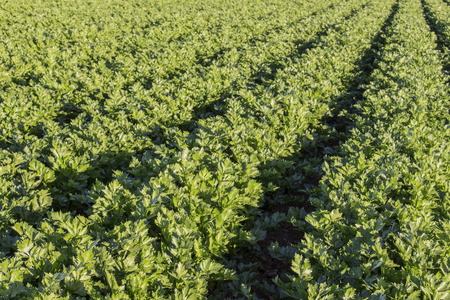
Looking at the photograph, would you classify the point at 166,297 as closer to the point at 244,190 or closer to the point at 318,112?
the point at 244,190

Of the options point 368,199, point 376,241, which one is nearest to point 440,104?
point 368,199

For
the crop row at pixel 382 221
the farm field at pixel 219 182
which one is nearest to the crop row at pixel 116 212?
the farm field at pixel 219 182

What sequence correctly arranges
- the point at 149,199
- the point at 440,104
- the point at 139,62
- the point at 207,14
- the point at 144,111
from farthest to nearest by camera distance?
the point at 207,14 < the point at 139,62 < the point at 440,104 < the point at 144,111 < the point at 149,199

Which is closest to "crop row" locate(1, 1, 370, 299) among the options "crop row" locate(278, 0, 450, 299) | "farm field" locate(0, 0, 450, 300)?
"farm field" locate(0, 0, 450, 300)

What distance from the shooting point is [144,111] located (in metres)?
6.19

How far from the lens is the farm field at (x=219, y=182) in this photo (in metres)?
2.56

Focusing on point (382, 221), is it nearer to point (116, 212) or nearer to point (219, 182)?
point (219, 182)

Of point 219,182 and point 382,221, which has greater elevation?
point 219,182

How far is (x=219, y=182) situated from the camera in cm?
370

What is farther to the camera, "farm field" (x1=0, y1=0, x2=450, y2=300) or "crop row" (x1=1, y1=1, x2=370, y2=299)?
"farm field" (x1=0, y1=0, x2=450, y2=300)

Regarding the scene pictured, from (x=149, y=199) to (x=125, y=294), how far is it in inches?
41.9

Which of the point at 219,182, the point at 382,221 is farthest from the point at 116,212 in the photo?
the point at 382,221

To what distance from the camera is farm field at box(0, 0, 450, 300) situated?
256cm

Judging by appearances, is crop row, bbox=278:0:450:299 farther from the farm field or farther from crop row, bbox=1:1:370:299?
crop row, bbox=1:1:370:299
